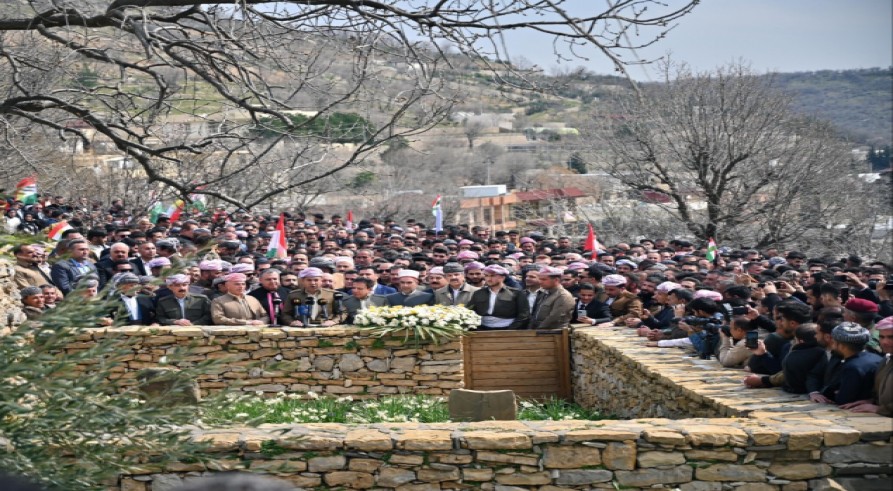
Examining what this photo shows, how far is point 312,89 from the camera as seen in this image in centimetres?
834

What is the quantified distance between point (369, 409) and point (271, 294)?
8.96 ft

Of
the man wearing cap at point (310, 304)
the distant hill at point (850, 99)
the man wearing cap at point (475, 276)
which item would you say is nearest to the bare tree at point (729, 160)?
the distant hill at point (850, 99)

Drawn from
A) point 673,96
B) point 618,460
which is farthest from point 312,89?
point 673,96

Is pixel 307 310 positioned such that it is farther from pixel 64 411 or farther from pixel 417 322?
pixel 64 411

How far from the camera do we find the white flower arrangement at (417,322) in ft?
40.3

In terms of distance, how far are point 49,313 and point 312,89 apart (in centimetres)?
298

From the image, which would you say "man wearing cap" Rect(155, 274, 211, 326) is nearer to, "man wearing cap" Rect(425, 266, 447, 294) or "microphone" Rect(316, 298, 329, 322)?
"microphone" Rect(316, 298, 329, 322)

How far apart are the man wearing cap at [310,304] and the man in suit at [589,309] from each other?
2909 mm

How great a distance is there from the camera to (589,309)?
45.9 feet

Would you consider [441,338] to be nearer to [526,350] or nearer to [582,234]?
[526,350]

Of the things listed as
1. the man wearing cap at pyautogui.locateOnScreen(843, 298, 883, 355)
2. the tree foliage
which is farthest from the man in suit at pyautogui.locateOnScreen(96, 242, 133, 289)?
the man wearing cap at pyautogui.locateOnScreen(843, 298, 883, 355)

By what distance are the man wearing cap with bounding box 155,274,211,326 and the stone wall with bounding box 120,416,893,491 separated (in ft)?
15.6

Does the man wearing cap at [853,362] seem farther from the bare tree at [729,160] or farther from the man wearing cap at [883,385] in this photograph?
the bare tree at [729,160]

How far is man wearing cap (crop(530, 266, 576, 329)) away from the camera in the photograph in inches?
519
